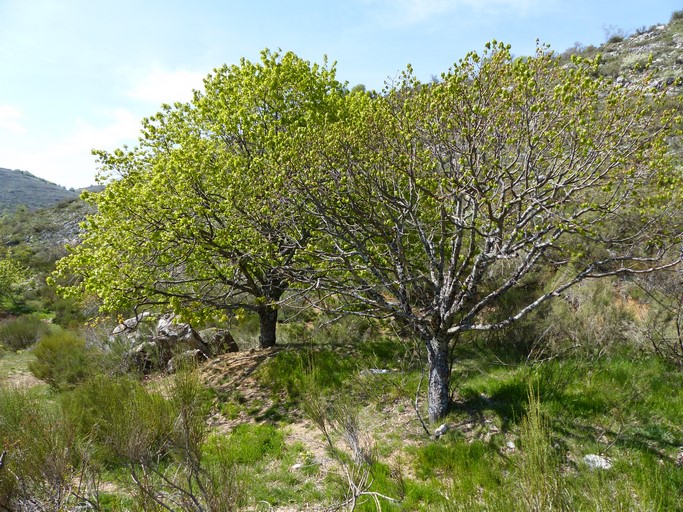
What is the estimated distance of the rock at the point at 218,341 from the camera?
1199 centimetres

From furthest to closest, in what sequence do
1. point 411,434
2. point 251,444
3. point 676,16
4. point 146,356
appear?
point 676,16
point 146,356
point 251,444
point 411,434

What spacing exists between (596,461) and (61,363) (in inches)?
517

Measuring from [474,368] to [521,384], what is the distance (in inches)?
69.9

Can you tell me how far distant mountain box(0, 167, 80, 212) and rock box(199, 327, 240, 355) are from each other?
10173 cm

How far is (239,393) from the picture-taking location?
872 cm

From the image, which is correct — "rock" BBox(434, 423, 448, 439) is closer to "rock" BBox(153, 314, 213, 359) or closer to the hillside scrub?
the hillside scrub

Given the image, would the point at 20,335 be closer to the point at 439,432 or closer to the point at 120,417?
the point at 120,417

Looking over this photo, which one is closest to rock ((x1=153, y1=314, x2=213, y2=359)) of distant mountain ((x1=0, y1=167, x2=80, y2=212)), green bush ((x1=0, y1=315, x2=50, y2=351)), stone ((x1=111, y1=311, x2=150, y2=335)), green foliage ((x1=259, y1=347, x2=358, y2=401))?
stone ((x1=111, y1=311, x2=150, y2=335))

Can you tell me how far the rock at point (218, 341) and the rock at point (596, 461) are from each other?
9.74 meters

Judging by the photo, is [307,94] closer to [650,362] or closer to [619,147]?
[619,147]

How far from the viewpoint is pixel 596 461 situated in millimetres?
4879

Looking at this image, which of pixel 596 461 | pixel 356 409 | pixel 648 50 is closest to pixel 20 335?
pixel 356 409

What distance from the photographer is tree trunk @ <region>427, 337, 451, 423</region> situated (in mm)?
6289

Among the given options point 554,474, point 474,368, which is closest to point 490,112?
point 554,474
